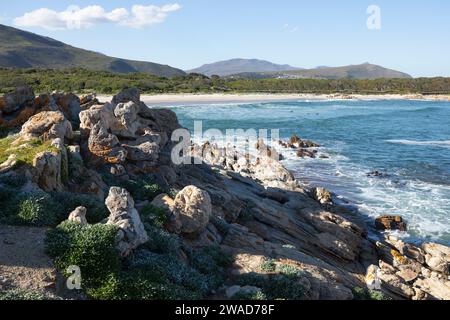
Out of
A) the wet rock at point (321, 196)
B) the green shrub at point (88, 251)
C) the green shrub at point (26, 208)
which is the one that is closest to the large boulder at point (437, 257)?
the wet rock at point (321, 196)

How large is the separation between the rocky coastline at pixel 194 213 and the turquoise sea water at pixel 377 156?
4.25m

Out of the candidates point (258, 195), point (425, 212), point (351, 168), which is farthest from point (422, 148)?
point (258, 195)

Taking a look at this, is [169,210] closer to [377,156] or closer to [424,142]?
[377,156]

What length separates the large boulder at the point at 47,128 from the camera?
706 inches

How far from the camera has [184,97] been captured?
361 feet

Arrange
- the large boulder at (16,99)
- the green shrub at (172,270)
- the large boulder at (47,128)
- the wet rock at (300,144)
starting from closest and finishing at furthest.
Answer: the green shrub at (172,270), the large boulder at (47,128), the large boulder at (16,99), the wet rock at (300,144)

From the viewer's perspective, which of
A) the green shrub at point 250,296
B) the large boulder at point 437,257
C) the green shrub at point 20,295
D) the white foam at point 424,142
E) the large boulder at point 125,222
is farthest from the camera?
the white foam at point 424,142

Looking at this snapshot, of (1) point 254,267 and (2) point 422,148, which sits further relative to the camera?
(2) point 422,148

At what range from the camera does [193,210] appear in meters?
15.1

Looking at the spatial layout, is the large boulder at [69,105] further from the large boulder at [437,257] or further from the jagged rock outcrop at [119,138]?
the large boulder at [437,257]

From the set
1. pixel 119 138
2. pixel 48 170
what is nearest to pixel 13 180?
pixel 48 170

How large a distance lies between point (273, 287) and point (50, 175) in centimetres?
843

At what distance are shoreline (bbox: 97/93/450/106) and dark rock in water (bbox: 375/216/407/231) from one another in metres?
61.3
